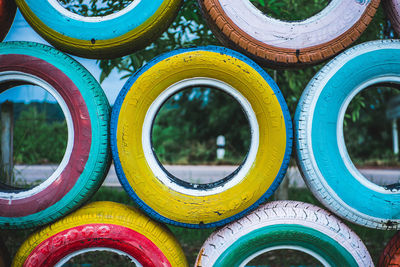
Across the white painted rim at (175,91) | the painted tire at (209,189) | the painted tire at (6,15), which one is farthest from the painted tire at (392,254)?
the painted tire at (6,15)

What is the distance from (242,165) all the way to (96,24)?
863mm

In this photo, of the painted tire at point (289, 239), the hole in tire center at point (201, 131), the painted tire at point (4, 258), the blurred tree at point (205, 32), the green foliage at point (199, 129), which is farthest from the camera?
the green foliage at point (199, 129)

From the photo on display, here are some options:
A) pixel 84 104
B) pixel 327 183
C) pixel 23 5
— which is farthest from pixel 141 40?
pixel 327 183

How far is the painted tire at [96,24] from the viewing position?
135 cm

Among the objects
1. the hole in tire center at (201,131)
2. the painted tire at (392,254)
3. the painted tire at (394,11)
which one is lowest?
the painted tire at (392,254)

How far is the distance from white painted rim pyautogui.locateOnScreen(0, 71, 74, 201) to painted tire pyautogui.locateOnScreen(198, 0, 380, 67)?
2.40ft

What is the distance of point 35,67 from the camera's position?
52.3 inches

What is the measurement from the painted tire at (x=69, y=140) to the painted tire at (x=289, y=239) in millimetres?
586

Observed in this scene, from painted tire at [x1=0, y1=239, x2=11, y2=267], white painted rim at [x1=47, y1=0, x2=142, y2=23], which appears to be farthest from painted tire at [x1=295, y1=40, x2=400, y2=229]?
painted tire at [x1=0, y1=239, x2=11, y2=267]

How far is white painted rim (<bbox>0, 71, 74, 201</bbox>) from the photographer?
131cm

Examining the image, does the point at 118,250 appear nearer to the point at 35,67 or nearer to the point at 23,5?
the point at 35,67

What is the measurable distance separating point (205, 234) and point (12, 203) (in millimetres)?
1625

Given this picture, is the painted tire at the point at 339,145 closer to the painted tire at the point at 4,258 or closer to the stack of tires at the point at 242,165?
the stack of tires at the point at 242,165

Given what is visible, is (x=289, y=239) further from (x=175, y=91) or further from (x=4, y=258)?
(x=4, y=258)
